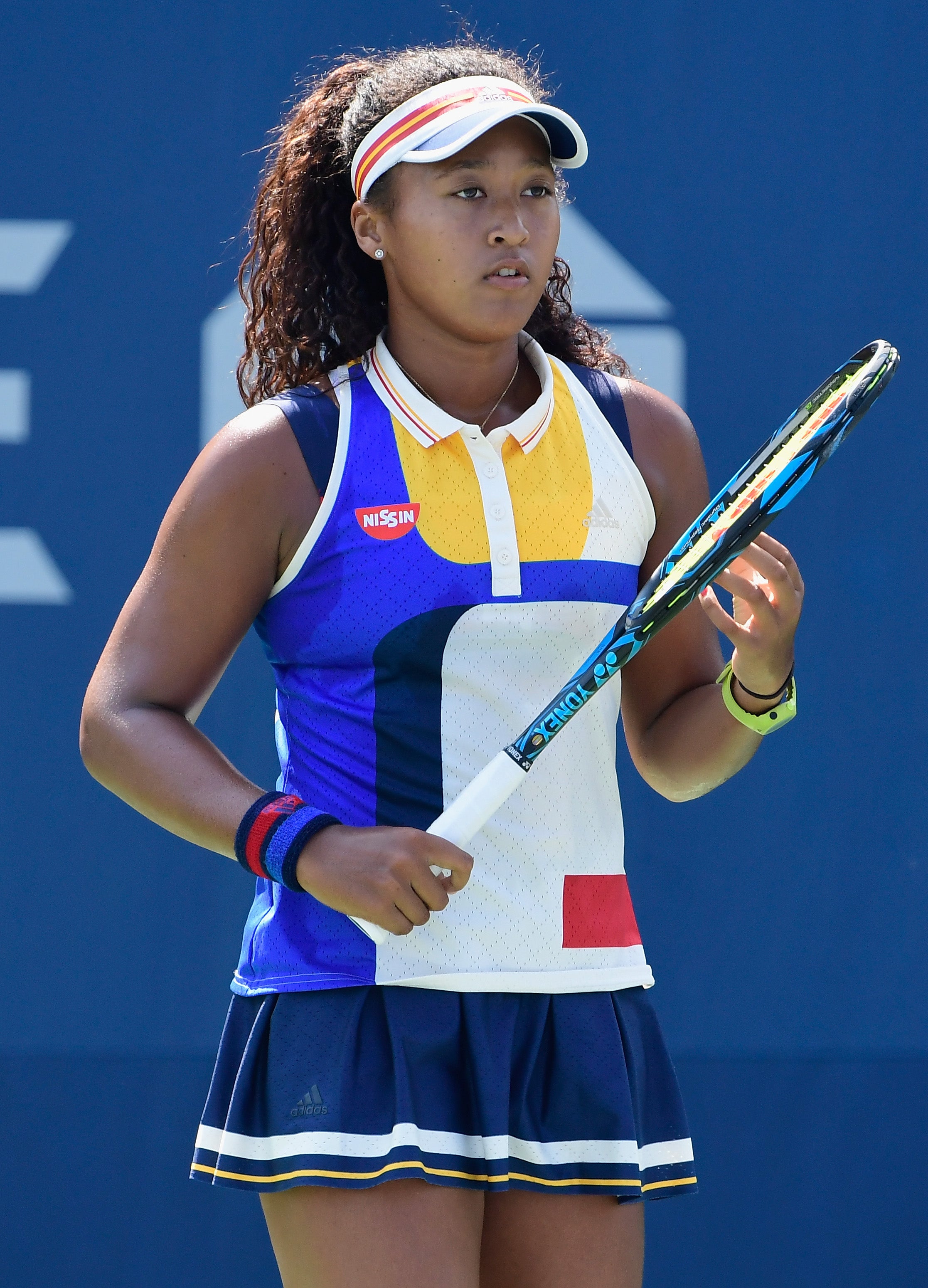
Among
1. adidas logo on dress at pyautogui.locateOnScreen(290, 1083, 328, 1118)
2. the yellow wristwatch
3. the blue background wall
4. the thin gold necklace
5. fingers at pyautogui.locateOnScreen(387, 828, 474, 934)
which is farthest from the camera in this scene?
the blue background wall

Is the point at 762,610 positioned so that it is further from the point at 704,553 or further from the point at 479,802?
the point at 479,802

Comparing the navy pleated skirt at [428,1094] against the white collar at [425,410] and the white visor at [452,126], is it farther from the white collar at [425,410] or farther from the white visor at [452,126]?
the white visor at [452,126]

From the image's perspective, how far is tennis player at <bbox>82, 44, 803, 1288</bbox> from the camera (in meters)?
1.40

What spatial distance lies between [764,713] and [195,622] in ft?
1.84

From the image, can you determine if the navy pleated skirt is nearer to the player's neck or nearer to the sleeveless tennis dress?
the sleeveless tennis dress

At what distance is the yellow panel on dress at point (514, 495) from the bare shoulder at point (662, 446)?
0.27ft

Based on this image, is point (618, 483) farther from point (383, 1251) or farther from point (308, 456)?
point (383, 1251)

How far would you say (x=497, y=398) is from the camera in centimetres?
169

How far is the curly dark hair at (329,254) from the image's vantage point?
67.0 inches

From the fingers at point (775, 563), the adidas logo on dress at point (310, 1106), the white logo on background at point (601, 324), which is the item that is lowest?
the adidas logo on dress at point (310, 1106)

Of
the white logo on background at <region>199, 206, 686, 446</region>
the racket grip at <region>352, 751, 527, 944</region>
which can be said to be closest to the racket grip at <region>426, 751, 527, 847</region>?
the racket grip at <region>352, 751, 527, 944</region>

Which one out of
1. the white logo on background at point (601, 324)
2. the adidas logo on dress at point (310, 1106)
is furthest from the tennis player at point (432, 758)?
the white logo on background at point (601, 324)

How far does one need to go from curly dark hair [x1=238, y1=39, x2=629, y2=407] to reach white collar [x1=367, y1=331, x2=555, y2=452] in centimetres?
10

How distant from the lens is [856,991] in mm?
2643
